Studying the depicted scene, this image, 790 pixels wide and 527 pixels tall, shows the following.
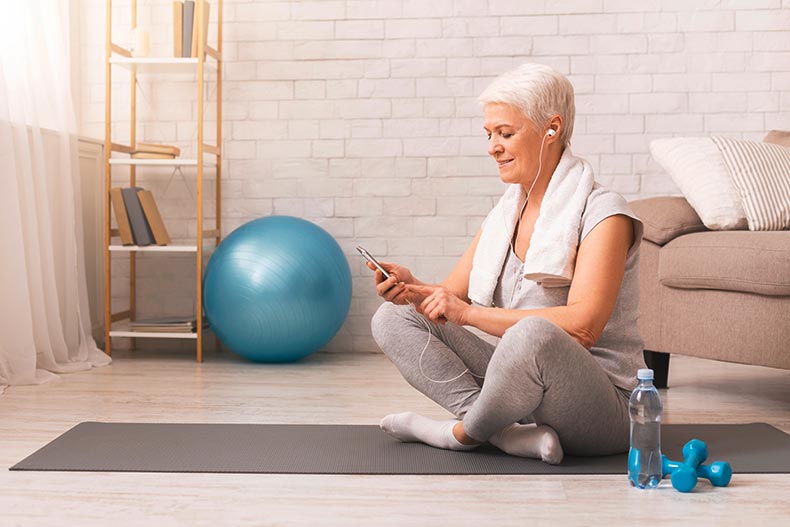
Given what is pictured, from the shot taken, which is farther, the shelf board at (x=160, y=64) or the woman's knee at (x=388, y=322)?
the shelf board at (x=160, y=64)

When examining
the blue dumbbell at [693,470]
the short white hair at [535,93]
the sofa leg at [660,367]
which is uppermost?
the short white hair at [535,93]

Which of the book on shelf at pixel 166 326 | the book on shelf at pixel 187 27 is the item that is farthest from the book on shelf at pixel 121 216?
the book on shelf at pixel 187 27

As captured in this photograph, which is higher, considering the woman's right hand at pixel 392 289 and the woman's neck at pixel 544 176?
the woman's neck at pixel 544 176

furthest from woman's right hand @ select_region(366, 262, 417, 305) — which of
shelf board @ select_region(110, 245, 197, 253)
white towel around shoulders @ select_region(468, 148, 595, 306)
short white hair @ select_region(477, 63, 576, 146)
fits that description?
shelf board @ select_region(110, 245, 197, 253)

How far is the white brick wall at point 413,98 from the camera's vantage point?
404 centimetres

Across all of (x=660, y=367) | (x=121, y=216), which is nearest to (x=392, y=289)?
(x=660, y=367)

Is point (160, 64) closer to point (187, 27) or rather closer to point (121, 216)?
point (187, 27)

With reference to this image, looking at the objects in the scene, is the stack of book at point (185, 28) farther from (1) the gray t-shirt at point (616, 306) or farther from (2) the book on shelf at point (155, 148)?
(1) the gray t-shirt at point (616, 306)

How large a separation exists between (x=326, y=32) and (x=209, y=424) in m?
2.11

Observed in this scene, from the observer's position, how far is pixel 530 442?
6.96ft

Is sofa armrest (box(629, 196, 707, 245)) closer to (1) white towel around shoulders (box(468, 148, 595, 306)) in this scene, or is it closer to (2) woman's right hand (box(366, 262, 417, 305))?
(1) white towel around shoulders (box(468, 148, 595, 306))

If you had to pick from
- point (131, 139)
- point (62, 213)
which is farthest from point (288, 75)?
point (62, 213)

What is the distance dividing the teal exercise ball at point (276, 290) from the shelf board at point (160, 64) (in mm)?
718

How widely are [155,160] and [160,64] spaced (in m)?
0.41
